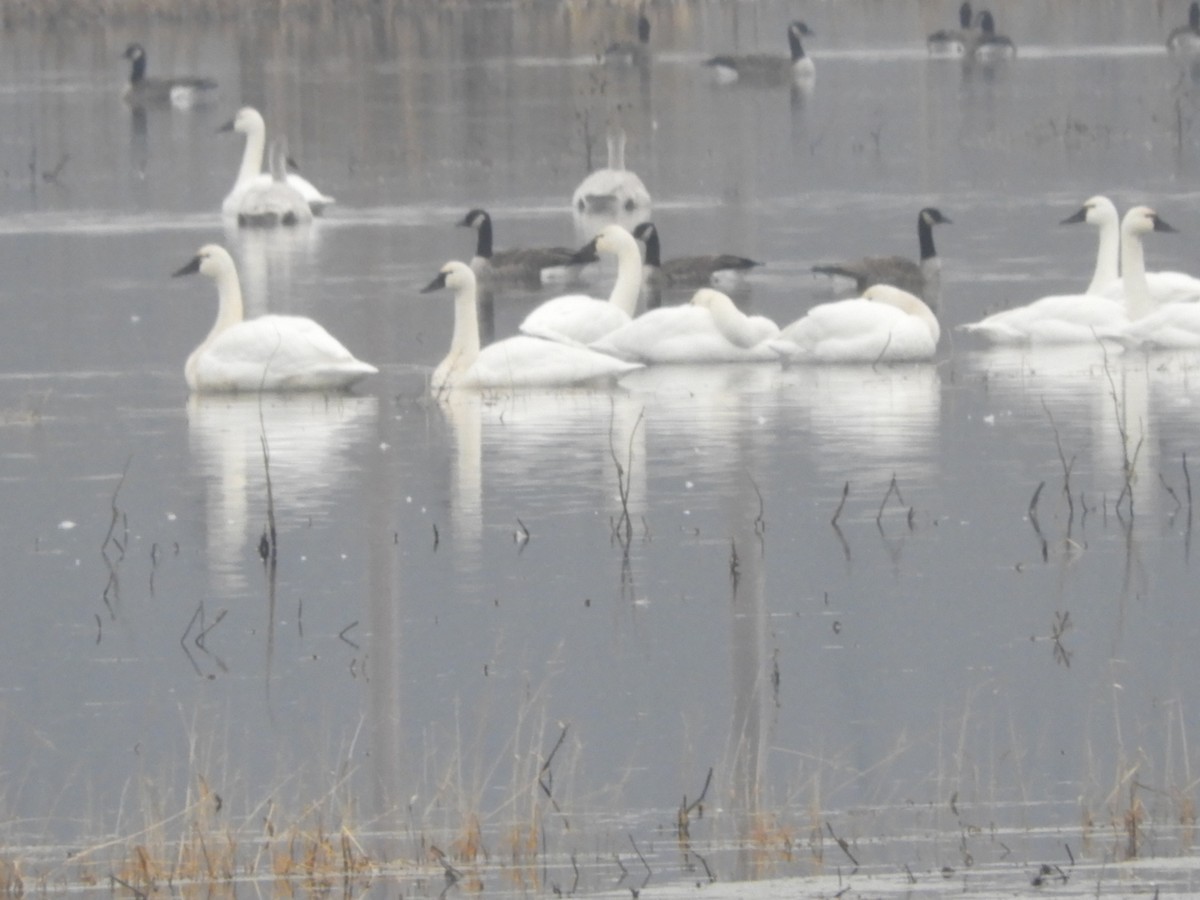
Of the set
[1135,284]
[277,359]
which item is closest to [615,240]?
[1135,284]

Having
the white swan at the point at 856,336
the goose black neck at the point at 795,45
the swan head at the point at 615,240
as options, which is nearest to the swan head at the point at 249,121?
the swan head at the point at 615,240

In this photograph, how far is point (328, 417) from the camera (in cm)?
1354

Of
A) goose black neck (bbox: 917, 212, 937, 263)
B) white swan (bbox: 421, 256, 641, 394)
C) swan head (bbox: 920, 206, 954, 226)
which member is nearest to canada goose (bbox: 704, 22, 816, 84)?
swan head (bbox: 920, 206, 954, 226)

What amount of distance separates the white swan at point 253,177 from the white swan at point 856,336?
35.6 ft

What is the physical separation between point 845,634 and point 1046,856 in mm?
2435

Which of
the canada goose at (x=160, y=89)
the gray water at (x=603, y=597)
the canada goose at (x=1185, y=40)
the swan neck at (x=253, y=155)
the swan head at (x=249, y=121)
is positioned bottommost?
the gray water at (x=603, y=597)

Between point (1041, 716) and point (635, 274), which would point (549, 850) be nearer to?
point (1041, 716)

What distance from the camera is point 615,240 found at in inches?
683

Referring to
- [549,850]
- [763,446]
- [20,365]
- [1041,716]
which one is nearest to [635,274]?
[20,365]

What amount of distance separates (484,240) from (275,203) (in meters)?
4.96

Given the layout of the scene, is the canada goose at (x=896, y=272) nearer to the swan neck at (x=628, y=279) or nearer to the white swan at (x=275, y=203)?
the swan neck at (x=628, y=279)

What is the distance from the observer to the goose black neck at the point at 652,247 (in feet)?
62.4

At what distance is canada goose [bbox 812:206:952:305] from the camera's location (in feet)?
59.3

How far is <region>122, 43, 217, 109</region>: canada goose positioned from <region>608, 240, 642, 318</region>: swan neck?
24686 mm
